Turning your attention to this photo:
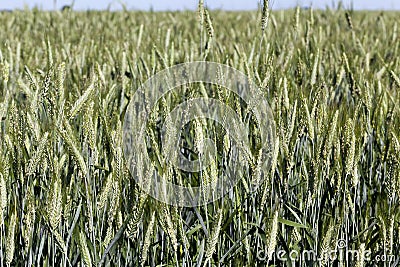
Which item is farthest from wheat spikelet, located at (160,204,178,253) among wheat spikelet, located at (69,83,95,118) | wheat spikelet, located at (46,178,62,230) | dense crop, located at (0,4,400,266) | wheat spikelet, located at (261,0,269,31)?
wheat spikelet, located at (261,0,269,31)

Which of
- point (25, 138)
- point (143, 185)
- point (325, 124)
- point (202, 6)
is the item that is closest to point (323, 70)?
point (202, 6)

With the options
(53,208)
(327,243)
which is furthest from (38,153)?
(327,243)

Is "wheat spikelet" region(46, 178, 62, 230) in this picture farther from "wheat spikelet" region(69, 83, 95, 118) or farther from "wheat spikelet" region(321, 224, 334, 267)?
"wheat spikelet" region(321, 224, 334, 267)

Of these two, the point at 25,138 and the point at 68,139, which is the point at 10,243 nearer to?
the point at 68,139

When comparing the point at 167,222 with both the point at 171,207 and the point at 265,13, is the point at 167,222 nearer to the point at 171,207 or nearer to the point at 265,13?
the point at 171,207

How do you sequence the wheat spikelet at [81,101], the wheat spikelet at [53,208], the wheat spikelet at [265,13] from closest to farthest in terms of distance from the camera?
the wheat spikelet at [53,208], the wheat spikelet at [81,101], the wheat spikelet at [265,13]

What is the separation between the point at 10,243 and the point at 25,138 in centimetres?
25

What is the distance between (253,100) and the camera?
0.88 meters

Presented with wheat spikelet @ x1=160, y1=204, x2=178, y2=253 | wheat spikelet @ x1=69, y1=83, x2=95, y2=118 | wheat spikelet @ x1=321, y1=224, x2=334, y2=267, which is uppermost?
wheat spikelet @ x1=69, y1=83, x2=95, y2=118

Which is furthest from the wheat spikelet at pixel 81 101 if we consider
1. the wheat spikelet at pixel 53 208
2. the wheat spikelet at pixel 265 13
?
the wheat spikelet at pixel 265 13

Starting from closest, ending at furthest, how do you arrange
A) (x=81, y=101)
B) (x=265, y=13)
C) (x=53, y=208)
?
(x=53, y=208)
(x=81, y=101)
(x=265, y=13)

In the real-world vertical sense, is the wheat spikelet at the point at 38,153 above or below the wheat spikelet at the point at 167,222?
above

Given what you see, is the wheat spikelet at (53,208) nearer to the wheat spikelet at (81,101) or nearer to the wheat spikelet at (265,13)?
the wheat spikelet at (81,101)

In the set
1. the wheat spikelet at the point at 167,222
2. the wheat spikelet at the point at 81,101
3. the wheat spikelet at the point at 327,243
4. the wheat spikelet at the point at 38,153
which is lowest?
Answer: the wheat spikelet at the point at 327,243
